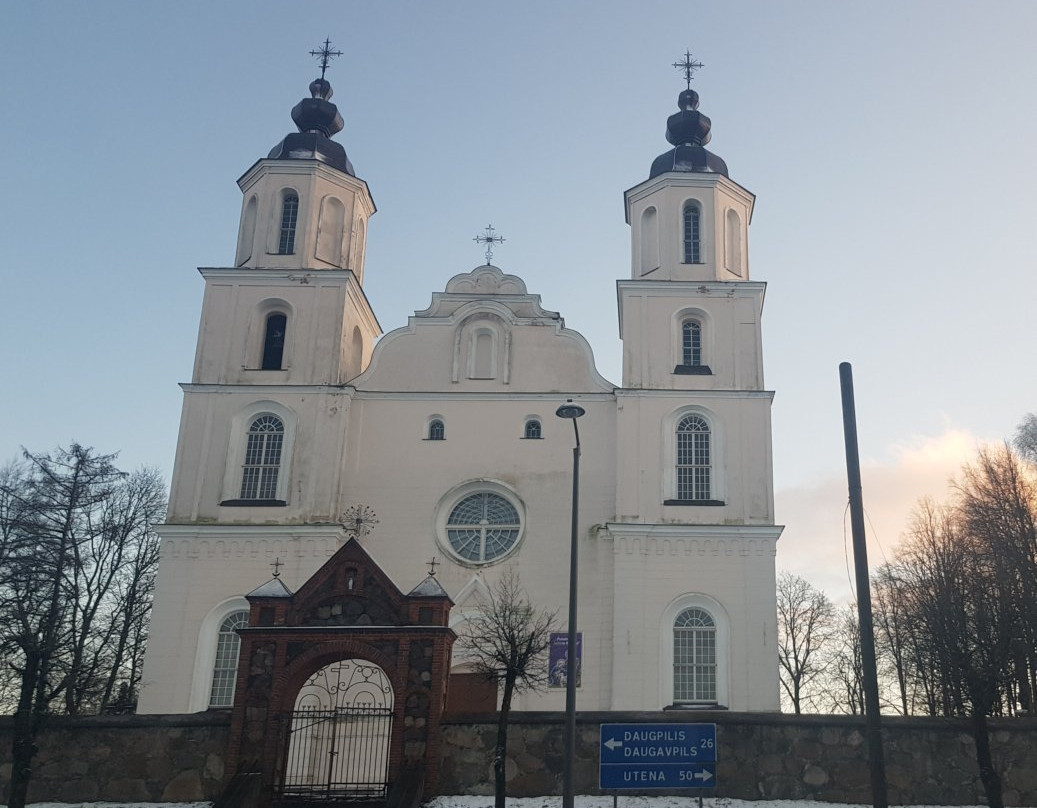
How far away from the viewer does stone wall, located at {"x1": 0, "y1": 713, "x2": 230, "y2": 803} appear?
21.8m

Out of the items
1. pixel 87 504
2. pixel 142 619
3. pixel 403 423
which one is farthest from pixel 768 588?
pixel 142 619

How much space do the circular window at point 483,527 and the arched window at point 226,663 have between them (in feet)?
20.7

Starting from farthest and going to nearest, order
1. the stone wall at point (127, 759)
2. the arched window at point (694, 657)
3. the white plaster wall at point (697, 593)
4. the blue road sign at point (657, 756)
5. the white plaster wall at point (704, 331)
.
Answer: the white plaster wall at point (704, 331), the arched window at point (694, 657), the white plaster wall at point (697, 593), the stone wall at point (127, 759), the blue road sign at point (657, 756)

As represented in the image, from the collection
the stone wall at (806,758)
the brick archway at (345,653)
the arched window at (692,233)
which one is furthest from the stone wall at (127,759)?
the arched window at (692,233)

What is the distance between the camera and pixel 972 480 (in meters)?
39.5

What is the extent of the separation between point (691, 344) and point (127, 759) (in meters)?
20.5

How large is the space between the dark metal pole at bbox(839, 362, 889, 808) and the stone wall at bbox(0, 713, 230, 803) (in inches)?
484

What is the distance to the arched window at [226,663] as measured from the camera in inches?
1228

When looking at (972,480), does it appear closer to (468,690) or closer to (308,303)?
(468,690)

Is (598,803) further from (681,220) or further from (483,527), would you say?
(681,220)

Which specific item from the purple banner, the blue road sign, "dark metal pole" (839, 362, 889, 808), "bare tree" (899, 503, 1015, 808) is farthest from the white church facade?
"dark metal pole" (839, 362, 889, 808)

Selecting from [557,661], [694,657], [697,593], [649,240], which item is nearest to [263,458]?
[557,661]

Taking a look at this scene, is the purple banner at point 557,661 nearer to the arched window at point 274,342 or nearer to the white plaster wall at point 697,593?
the white plaster wall at point 697,593

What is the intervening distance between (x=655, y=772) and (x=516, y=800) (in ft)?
11.2
